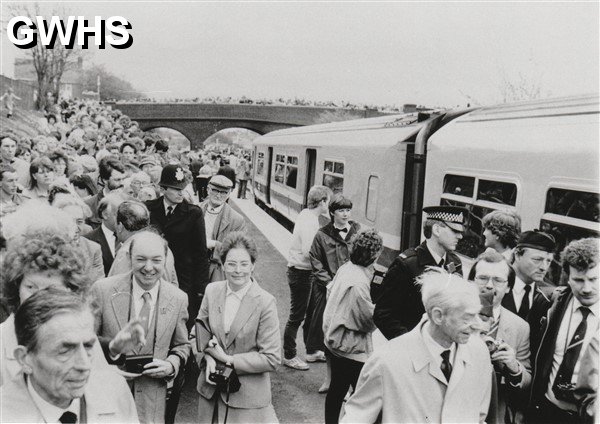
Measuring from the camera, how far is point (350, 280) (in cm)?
441

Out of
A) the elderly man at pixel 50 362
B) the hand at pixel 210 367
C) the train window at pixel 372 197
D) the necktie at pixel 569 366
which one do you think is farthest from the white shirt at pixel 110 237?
the train window at pixel 372 197

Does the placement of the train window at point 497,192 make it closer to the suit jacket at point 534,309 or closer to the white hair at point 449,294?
the suit jacket at point 534,309

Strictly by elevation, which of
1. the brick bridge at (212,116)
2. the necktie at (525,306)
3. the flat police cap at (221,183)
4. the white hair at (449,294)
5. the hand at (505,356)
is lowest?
the hand at (505,356)

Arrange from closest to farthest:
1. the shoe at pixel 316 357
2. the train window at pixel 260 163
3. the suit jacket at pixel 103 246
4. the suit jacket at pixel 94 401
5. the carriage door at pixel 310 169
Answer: the suit jacket at pixel 94 401
the suit jacket at pixel 103 246
the shoe at pixel 316 357
the carriage door at pixel 310 169
the train window at pixel 260 163

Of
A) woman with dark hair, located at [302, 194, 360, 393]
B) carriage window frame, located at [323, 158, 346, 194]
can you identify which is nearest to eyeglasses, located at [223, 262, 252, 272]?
woman with dark hair, located at [302, 194, 360, 393]

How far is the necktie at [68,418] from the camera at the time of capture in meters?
1.96

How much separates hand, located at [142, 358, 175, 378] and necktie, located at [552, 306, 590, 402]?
1.98 m

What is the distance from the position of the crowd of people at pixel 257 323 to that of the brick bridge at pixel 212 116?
135 ft

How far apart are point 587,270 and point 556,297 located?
29 cm

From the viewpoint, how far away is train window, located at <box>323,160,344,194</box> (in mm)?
11445

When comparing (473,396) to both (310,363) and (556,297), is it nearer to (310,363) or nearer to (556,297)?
(556,297)

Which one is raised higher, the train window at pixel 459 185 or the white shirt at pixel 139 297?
the train window at pixel 459 185

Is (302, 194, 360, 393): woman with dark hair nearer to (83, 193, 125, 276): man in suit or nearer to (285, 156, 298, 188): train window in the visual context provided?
(83, 193, 125, 276): man in suit

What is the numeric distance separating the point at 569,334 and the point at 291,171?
1393 centimetres
